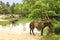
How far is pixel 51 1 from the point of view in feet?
68.0

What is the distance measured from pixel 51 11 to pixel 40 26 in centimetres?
192

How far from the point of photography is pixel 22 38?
17750mm

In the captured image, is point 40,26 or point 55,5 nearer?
point 40,26

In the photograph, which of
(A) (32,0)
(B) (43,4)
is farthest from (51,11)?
(A) (32,0)

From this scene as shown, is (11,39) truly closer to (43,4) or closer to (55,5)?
(43,4)

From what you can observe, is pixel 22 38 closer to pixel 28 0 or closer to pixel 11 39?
pixel 11 39

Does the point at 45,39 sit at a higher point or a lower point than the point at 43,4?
lower

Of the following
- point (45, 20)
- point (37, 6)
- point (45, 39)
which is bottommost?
point (45, 39)

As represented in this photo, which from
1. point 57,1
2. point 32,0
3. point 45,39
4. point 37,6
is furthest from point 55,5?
point 45,39

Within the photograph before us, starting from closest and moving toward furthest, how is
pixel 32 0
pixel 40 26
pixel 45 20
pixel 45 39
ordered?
pixel 45 39, pixel 40 26, pixel 45 20, pixel 32 0

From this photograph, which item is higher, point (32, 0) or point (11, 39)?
point (32, 0)

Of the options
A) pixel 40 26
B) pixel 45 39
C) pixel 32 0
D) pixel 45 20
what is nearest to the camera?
pixel 45 39

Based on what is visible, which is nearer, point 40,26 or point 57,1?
point 40,26

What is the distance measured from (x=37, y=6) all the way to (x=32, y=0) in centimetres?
264
